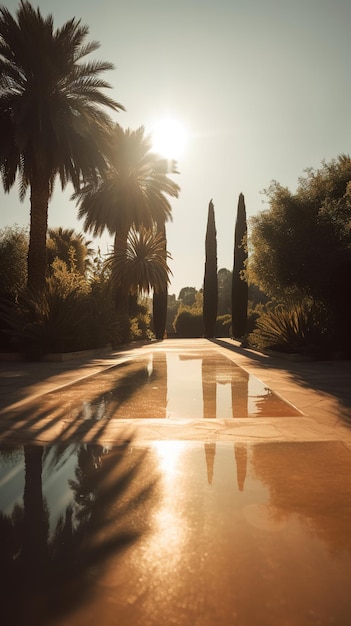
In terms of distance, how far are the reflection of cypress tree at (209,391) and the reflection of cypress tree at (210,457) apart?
133cm

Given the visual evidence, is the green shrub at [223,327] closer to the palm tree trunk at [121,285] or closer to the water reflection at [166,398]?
the palm tree trunk at [121,285]

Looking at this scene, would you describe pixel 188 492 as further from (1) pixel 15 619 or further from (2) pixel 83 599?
(1) pixel 15 619

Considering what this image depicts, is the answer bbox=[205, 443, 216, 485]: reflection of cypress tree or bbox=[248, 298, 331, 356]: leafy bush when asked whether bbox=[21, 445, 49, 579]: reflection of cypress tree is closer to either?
bbox=[205, 443, 216, 485]: reflection of cypress tree

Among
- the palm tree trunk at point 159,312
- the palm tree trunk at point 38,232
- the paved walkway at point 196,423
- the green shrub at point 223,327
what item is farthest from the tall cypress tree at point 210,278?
the paved walkway at point 196,423

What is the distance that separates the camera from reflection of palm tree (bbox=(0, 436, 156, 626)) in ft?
6.57

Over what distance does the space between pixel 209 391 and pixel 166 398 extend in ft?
3.54

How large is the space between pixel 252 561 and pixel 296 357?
1225 cm

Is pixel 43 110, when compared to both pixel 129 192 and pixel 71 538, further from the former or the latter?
pixel 71 538

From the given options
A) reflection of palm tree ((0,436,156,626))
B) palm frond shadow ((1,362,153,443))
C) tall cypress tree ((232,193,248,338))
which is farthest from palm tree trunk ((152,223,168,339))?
reflection of palm tree ((0,436,156,626))

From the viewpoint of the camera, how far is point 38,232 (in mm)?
17047

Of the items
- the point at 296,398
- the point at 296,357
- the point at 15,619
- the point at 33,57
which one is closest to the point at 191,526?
the point at 15,619

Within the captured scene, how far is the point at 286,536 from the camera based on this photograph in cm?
259

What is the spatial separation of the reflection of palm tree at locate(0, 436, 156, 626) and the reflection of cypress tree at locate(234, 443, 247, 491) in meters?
0.66

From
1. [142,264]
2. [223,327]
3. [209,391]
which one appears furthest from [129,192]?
[223,327]
